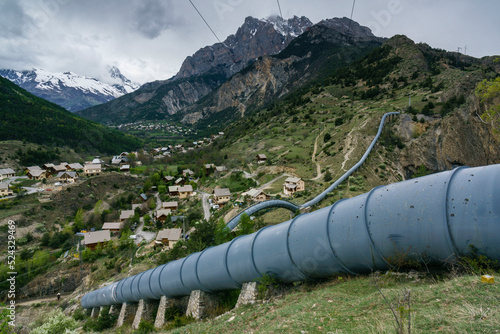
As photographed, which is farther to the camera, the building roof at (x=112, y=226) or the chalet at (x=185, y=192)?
the chalet at (x=185, y=192)

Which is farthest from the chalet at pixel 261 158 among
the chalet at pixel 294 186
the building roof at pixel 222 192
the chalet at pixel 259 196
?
the chalet at pixel 294 186

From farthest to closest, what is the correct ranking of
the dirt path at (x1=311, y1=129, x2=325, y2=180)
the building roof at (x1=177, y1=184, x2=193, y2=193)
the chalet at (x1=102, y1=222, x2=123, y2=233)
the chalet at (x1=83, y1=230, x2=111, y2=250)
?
the building roof at (x1=177, y1=184, x2=193, y2=193), the chalet at (x1=102, y1=222, x2=123, y2=233), the chalet at (x1=83, y1=230, x2=111, y2=250), the dirt path at (x1=311, y1=129, x2=325, y2=180)

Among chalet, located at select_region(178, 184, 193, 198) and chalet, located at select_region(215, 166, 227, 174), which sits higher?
chalet, located at select_region(215, 166, 227, 174)

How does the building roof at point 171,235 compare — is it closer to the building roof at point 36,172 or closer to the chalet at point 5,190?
the chalet at point 5,190

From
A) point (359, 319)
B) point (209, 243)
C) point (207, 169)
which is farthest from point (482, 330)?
point (207, 169)

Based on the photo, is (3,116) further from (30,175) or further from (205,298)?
(205,298)

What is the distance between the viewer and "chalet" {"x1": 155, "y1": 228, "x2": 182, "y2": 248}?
149 feet

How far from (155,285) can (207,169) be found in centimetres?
6863

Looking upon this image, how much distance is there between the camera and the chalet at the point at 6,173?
8263 centimetres

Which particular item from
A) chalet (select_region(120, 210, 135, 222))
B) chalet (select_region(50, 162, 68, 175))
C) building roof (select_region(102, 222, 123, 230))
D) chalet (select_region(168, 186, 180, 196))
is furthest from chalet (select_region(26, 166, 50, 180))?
chalet (select_region(168, 186, 180, 196))

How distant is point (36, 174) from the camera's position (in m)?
87.1

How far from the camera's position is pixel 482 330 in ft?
12.6

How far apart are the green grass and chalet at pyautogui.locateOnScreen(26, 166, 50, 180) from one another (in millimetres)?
106448

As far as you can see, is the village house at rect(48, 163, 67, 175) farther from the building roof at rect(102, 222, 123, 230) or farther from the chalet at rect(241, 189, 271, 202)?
the chalet at rect(241, 189, 271, 202)
